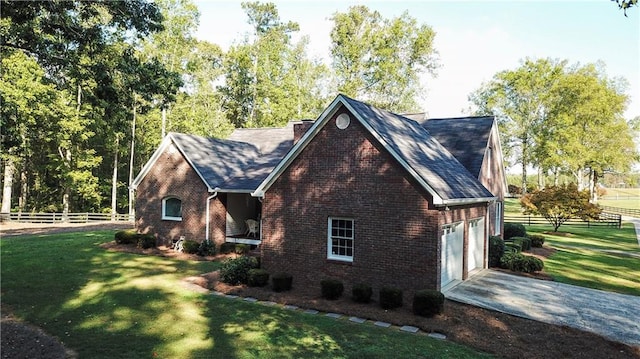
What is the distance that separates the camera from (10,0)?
11664 millimetres

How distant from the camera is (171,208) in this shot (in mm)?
23000

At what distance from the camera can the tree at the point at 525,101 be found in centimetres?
5481

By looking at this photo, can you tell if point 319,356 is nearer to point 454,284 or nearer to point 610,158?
point 454,284

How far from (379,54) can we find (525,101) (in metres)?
24.5

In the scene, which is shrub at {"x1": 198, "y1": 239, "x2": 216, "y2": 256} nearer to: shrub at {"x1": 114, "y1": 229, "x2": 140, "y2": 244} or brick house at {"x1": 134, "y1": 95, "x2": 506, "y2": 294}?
shrub at {"x1": 114, "y1": 229, "x2": 140, "y2": 244}

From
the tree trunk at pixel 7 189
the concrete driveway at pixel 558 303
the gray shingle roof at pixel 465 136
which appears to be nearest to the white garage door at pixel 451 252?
the concrete driveway at pixel 558 303

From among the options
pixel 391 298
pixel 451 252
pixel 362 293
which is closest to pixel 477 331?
pixel 391 298

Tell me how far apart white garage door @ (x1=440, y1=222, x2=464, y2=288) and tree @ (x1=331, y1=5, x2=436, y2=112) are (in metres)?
33.7

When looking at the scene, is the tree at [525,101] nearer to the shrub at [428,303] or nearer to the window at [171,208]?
the window at [171,208]

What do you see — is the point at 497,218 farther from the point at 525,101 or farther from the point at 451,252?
the point at 525,101

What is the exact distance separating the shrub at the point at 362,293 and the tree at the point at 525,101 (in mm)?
48933

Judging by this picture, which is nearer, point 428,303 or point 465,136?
point 428,303

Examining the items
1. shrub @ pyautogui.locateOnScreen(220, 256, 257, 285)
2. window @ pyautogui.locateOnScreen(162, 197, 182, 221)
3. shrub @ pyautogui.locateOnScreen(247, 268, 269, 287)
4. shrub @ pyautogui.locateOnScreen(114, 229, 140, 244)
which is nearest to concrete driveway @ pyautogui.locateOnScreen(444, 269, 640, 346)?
shrub @ pyautogui.locateOnScreen(247, 268, 269, 287)

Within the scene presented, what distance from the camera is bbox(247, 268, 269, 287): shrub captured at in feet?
47.1
